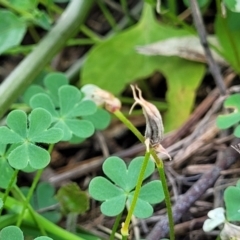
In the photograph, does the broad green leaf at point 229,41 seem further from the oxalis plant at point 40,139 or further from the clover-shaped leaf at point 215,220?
the clover-shaped leaf at point 215,220

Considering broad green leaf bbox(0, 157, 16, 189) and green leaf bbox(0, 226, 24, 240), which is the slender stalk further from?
green leaf bbox(0, 226, 24, 240)

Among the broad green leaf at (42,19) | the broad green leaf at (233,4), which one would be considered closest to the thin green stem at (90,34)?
the broad green leaf at (42,19)

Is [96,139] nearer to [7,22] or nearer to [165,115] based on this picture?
[165,115]

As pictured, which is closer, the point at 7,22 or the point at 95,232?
the point at 95,232

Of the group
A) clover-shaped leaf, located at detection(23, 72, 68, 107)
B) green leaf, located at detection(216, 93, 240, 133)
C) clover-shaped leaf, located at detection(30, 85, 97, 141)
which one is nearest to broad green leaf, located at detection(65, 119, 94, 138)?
clover-shaped leaf, located at detection(30, 85, 97, 141)

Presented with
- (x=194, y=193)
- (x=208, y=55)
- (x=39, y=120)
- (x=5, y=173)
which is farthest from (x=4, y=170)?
(x=208, y=55)

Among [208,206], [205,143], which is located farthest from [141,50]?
[208,206]
